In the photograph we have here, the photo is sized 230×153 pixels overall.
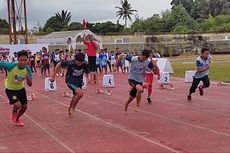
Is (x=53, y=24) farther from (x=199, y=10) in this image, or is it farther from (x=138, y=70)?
(x=138, y=70)

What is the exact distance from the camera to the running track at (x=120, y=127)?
8.37 meters

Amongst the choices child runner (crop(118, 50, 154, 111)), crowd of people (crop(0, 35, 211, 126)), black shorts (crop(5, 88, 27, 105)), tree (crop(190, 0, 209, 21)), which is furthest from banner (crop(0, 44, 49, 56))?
tree (crop(190, 0, 209, 21))

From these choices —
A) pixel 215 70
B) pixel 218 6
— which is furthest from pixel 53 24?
pixel 215 70

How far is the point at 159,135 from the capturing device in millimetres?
9344

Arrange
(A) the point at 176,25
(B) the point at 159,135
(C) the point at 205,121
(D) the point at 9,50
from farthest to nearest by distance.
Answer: (A) the point at 176,25, (D) the point at 9,50, (C) the point at 205,121, (B) the point at 159,135

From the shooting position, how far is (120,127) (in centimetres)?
1033

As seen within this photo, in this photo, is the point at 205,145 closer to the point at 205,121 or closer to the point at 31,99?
the point at 205,121

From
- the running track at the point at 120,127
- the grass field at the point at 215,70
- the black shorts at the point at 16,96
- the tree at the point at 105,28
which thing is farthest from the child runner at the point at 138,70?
the tree at the point at 105,28

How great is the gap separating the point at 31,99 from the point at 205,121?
728cm

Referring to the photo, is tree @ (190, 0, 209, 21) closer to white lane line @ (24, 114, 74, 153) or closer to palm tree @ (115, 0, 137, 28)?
palm tree @ (115, 0, 137, 28)

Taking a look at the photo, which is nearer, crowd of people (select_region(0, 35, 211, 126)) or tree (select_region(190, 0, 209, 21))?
crowd of people (select_region(0, 35, 211, 126))

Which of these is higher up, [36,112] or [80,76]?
[80,76]

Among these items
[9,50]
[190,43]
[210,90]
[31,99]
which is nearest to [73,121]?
[31,99]

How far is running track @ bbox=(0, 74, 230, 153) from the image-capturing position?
837 centimetres
